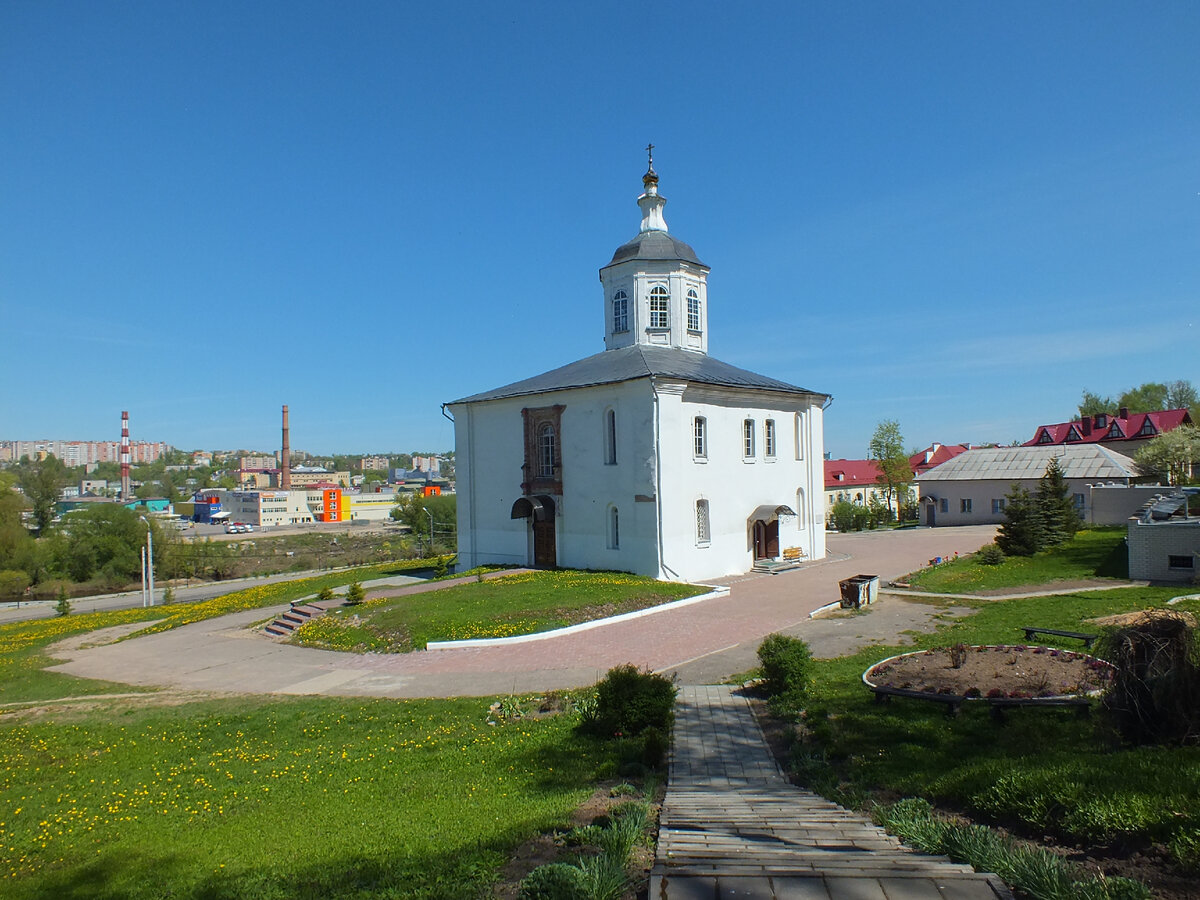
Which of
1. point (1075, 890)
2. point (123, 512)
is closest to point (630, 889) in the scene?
point (1075, 890)

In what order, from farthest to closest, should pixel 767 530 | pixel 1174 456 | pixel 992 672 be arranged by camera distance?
pixel 1174 456
pixel 767 530
pixel 992 672

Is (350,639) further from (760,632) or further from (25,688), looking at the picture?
(760,632)

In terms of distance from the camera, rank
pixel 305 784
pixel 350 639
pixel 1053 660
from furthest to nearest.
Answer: pixel 350 639 < pixel 1053 660 < pixel 305 784

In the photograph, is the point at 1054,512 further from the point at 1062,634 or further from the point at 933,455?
the point at 933,455

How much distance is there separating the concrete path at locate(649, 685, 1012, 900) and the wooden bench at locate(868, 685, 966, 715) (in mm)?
2594

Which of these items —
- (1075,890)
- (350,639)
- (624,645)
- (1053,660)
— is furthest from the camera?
(350,639)

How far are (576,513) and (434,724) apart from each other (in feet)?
53.6

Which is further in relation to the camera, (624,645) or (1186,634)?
(624,645)

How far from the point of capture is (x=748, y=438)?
2781cm

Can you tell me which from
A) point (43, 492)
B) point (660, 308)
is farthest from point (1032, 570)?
point (43, 492)

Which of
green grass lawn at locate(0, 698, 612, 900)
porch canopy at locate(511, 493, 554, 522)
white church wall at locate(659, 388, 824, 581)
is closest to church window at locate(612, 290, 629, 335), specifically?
white church wall at locate(659, 388, 824, 581)

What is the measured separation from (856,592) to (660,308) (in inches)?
592

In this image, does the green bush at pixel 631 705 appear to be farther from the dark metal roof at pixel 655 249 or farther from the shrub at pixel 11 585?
the shrub at pixel 11 585

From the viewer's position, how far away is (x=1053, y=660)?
391 inches
